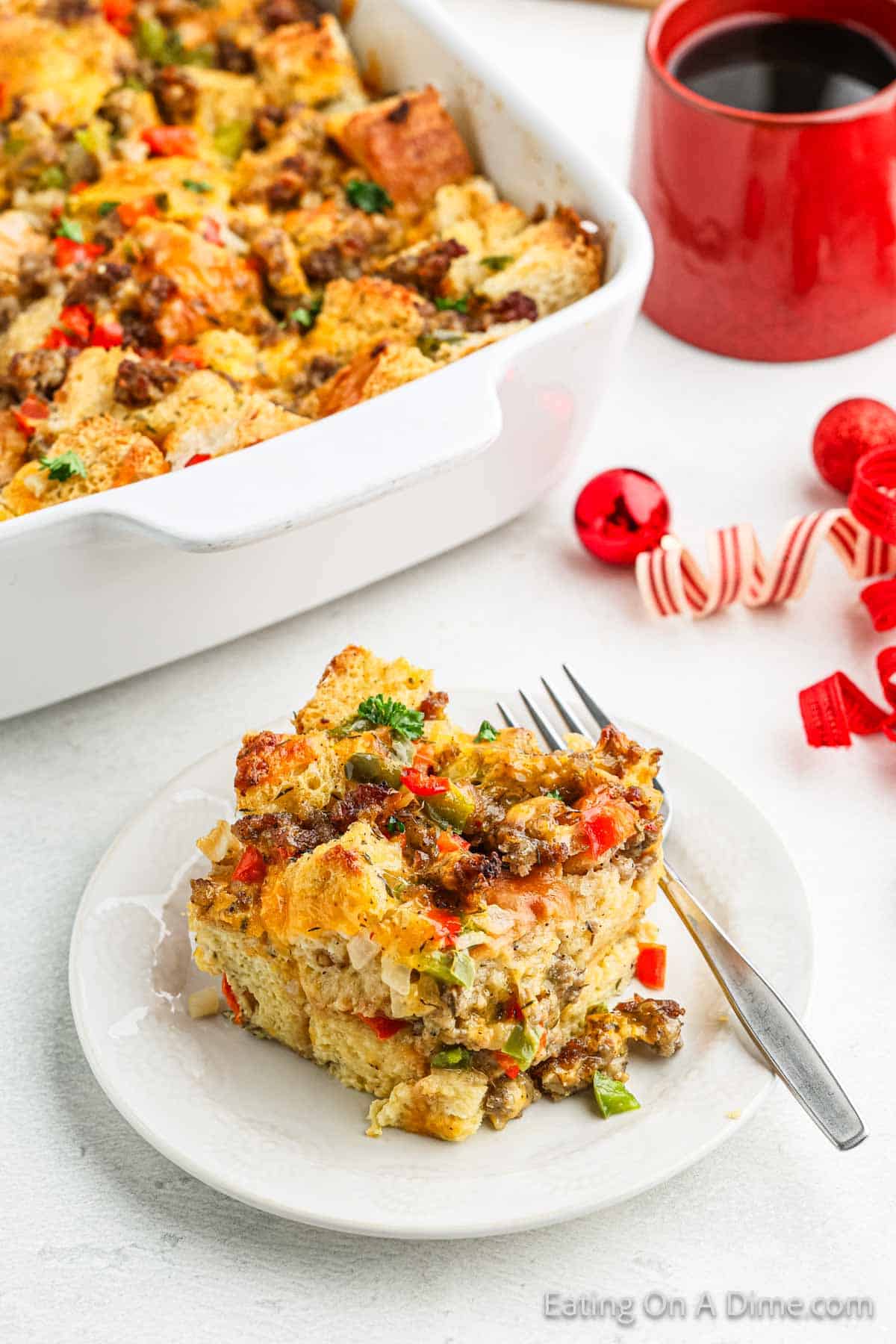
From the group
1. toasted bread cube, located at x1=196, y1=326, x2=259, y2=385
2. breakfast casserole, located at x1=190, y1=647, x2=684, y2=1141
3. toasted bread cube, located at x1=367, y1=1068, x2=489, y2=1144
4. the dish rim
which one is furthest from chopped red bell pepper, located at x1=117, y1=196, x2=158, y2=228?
toasted bread cube, located at x1=367, y1=1068, x2=489, y2=1144

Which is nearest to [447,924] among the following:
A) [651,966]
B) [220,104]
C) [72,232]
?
[651,966]

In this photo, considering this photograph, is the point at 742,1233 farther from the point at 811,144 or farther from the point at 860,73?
the point at 860,73

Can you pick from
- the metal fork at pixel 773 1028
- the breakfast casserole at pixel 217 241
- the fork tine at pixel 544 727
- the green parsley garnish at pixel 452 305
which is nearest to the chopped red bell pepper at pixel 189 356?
the breakfast casserole at pixel 217 241

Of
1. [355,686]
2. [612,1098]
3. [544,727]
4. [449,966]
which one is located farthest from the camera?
[544,727]

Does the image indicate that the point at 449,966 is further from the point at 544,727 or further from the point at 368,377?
the point at 368,377

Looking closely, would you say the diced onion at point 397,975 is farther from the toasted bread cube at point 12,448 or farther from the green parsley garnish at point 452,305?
the green parsley garnish at point 452,305

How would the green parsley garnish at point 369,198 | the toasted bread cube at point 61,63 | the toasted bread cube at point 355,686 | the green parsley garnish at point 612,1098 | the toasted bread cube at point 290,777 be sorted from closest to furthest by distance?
the green parsley garnish at point 612,1098, the toasted bread cube at point 290,777, the toasted bread cube at point 355,686, the green parsley garnish at point 369,198, the toasted bread cube at point 61,63
